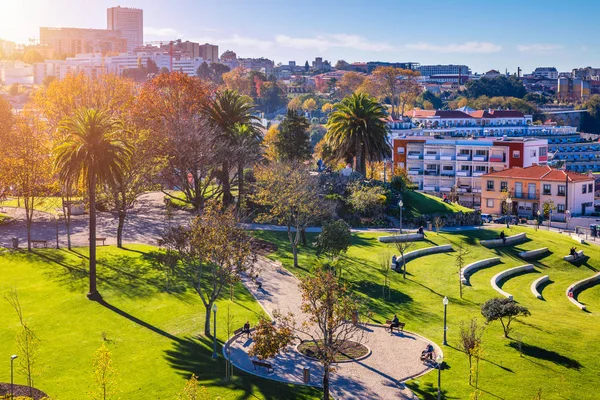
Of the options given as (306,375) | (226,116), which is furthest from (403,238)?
(306,375)

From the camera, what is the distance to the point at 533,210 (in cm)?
9219

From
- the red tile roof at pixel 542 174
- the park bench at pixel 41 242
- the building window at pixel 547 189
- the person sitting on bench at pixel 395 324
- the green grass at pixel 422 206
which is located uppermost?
the red tile roof at pixel 542 174

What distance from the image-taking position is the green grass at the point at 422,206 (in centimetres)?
7425

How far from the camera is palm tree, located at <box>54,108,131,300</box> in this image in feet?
142

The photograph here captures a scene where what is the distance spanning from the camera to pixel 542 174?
9181cm

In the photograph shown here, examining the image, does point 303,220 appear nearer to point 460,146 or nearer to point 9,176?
point 9,176

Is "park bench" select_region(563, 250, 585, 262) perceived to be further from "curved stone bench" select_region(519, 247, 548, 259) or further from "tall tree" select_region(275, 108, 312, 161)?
"tall tree" select_region(275, 108, 312, 161)

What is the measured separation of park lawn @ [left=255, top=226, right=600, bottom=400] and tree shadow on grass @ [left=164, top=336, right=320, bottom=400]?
20.1 feet

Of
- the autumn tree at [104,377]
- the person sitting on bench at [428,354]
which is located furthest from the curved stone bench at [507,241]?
the autumn tree at [104,377]

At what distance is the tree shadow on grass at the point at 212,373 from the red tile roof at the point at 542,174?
65.9 meters

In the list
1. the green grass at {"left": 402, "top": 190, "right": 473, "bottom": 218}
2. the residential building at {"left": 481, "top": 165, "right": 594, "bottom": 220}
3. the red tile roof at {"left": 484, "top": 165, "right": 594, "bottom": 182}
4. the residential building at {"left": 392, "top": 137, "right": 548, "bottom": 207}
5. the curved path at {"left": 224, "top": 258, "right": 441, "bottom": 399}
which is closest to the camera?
the curved path at {"left": 224, "top": 258, "right": 441, "bottom": 399}

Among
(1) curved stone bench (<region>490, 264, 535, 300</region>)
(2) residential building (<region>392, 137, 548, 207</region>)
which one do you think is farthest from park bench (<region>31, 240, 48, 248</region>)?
(2) residential building (<region>392, 137, 548, 207</region>)

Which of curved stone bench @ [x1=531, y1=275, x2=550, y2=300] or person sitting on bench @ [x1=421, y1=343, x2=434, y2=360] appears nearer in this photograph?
person sitting on bench @ [x1=421, y1=343, x2=434, y2=360]

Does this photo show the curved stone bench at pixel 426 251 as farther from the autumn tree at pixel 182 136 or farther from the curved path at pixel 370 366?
the autumn tree at pixel 182 136
